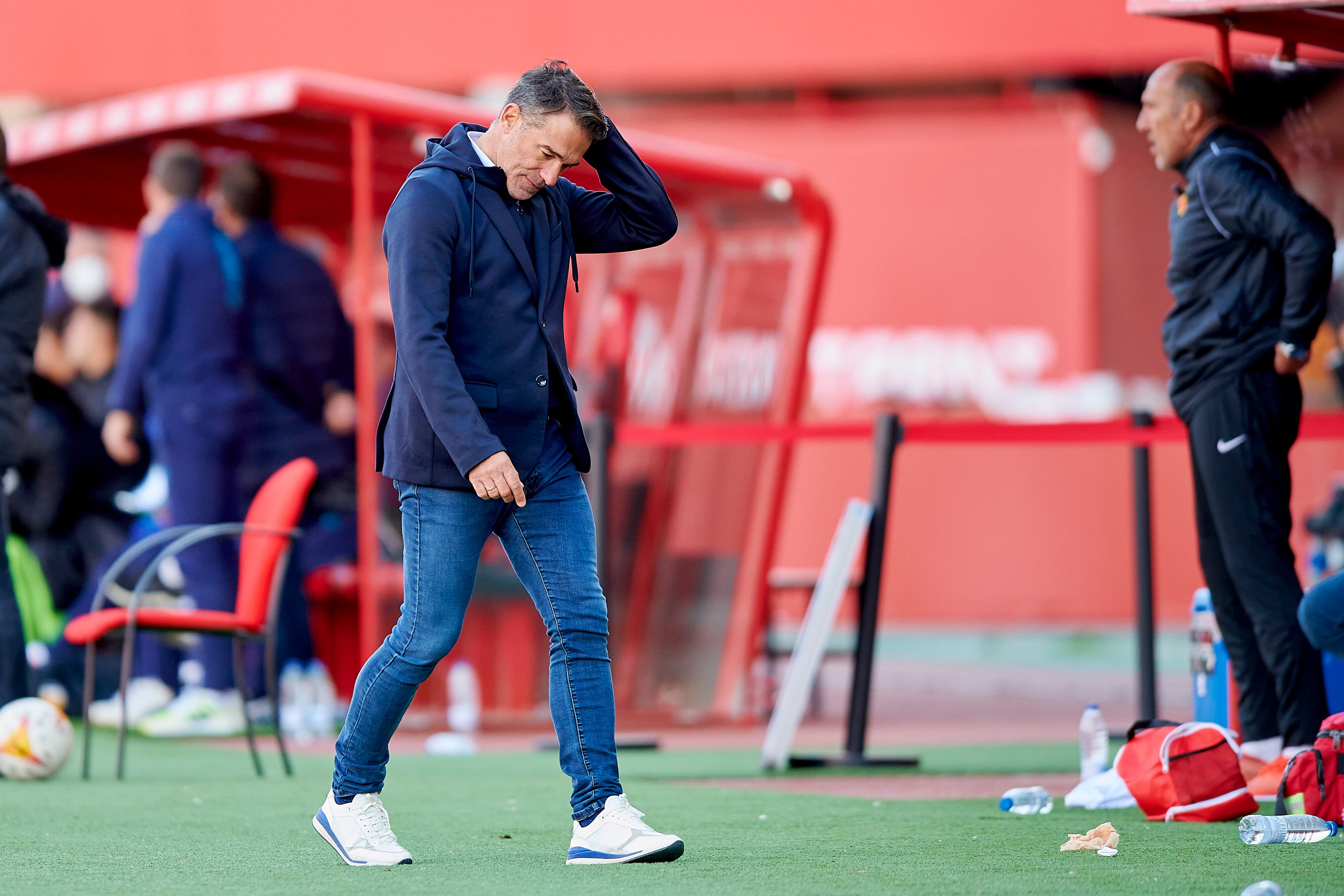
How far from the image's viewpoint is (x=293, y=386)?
29.0ft

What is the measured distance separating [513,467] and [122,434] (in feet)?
15.1

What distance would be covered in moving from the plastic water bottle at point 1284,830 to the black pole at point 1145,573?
2.87 metres

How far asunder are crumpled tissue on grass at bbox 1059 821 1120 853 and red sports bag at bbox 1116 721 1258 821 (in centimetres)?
60

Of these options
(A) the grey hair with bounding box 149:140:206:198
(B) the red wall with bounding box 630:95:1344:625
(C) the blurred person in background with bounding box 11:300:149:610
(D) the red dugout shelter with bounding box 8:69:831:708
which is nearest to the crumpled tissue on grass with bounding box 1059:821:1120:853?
(D) the red dugout shelter with bounding box 8:69:831:708

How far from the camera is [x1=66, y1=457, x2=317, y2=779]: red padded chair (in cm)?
618

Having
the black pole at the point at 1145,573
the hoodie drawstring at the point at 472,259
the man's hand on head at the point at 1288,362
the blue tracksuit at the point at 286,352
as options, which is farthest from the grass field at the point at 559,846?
the blue tracksuit at the point at 286,352

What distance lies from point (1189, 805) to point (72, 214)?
7448 millimetres

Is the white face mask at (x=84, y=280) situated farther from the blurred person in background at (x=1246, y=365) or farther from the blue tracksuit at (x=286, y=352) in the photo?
the blurred person in background at (x=1246, y=365)

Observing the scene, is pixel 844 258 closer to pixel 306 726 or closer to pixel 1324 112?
pixel 1324 112

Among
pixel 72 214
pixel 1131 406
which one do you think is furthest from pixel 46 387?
pixel 1131 406

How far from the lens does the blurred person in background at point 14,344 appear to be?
619cm

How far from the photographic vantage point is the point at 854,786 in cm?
593

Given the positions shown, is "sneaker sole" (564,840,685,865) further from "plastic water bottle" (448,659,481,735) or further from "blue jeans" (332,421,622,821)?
"plastic water bottle" (448,659,481,735)

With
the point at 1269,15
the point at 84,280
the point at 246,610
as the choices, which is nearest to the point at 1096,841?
the point at 1269,15
